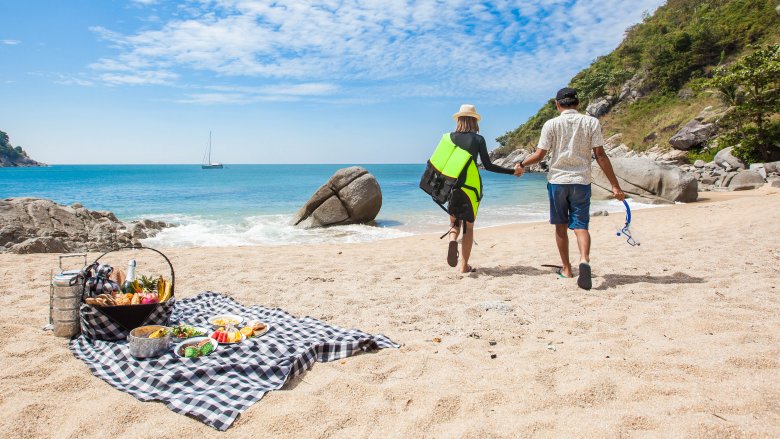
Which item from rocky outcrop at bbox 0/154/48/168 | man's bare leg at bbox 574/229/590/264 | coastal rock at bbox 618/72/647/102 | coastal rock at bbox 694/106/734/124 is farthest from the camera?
rocky outcrop at bbox 0/154/48/168

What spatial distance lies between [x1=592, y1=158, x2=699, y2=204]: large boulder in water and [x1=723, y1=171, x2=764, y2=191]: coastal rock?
9.28 ft

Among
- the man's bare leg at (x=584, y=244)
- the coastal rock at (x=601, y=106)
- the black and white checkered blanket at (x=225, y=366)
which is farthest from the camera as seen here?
the coastal rock at (x=601, y=106)

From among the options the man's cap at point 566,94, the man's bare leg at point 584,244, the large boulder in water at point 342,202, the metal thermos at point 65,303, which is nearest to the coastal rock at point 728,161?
the large boulder in water at point 342,202

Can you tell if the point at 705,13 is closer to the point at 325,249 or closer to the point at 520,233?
the point at 520,233

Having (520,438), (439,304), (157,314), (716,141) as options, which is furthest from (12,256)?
(716,141)

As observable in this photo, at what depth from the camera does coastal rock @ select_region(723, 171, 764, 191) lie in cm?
1856

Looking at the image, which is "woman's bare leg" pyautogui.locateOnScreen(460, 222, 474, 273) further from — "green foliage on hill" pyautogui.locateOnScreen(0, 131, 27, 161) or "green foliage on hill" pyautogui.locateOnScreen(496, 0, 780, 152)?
"green foliage on hill" pyautogui.locateOnScreen(0, 131, 27, 161)

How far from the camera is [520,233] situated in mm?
11203

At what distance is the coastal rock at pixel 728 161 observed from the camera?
2330cm

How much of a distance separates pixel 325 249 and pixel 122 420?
274 inches

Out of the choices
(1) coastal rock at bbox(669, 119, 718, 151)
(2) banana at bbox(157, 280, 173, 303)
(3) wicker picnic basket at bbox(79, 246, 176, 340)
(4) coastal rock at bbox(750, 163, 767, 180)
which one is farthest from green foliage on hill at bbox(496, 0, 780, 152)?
(3) wicker picnic basket at bbox(79, 246, 176, 340)

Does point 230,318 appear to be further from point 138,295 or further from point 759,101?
point 759,101

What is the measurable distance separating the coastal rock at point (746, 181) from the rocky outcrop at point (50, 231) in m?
22.4

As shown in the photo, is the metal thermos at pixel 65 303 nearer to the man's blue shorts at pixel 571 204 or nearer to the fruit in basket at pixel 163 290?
the fruit in basket at pixel 163 290
